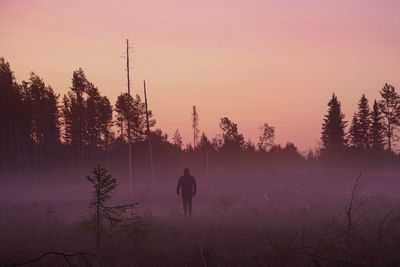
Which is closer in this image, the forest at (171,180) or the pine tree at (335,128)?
the forest at (171,180)

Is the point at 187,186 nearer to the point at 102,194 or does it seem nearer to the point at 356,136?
the point at 102,194

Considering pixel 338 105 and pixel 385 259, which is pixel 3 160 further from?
pixel 385 259

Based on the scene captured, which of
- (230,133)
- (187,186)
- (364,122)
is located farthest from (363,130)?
(187,186)

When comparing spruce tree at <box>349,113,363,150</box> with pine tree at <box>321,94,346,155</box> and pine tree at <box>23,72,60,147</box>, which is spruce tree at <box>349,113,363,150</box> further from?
pine tree at <box>23,72,60,147</box>

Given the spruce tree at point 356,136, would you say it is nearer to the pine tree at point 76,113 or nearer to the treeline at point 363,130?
the treeline at point 363,130

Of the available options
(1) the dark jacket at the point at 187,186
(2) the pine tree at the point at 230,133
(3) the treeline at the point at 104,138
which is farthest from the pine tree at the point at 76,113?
(1) the dark jacket at the point at 187,186

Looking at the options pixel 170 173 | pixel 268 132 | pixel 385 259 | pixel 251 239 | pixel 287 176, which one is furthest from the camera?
pixel 268 132

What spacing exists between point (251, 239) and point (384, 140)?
6425 cm

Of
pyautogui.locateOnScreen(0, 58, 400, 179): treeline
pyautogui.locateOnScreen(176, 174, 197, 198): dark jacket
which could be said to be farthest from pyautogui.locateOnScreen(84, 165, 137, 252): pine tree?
pyautogui.locateOnScreen(0, 58, 400, 179): treeline

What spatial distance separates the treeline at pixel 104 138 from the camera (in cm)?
6719

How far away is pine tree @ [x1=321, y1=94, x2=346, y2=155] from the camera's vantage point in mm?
67812

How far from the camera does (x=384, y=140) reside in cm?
7288

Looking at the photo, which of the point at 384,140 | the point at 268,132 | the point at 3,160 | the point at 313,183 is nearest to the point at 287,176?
the point at 313,183

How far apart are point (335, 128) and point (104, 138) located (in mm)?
39285
